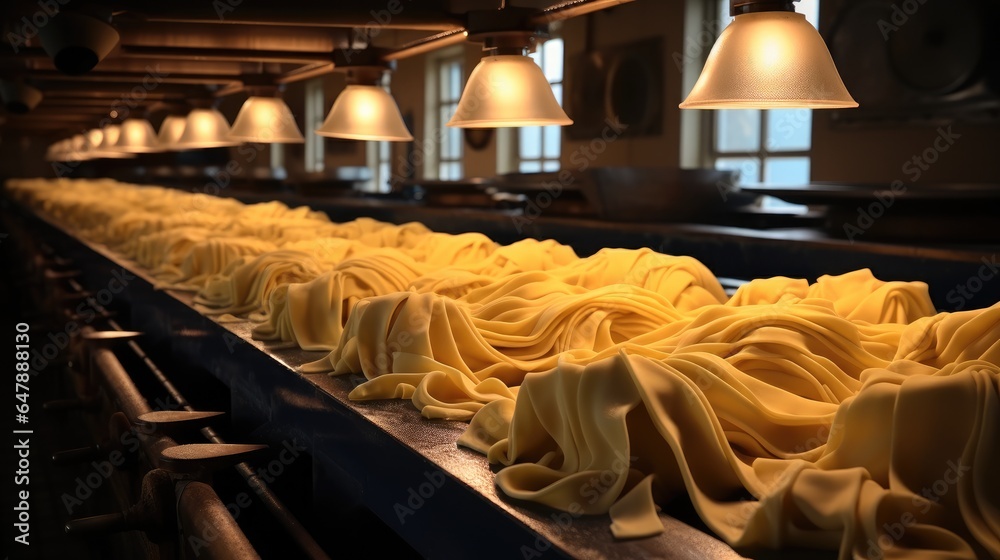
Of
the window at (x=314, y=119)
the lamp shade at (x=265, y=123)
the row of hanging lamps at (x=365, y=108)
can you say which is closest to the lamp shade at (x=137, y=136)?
the lamp shade at (x=265, y=123)

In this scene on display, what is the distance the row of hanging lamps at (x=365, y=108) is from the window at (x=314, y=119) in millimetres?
13983

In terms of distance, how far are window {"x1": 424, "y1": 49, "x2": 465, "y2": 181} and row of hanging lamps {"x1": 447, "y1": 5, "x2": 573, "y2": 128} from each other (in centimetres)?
1062

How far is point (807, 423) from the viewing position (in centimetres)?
145

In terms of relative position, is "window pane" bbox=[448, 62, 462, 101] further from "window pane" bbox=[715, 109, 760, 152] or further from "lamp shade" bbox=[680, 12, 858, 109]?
"lamp shade" bbox=[680, 12, 858, 109]

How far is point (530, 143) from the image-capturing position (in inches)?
465

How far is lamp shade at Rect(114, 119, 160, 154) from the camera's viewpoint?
741 centimetres

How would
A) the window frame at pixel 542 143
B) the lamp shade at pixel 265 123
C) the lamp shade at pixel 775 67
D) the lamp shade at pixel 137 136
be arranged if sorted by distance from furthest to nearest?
the window frame at pixel 542 143 < the lamp shade at pixel 137 136 < the lamp shade at pixel 265 123 < the lamp shade at pixel 775 67

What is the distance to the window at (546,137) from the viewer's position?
36.1ft

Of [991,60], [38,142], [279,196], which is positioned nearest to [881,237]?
[991,60]

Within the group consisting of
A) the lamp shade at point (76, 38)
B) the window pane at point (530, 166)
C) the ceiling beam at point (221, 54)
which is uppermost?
the ceiling beam at point (221, 54)

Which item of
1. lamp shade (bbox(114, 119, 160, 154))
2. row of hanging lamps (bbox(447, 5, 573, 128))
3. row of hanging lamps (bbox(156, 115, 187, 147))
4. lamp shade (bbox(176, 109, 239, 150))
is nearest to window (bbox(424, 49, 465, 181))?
lamp shade (bbox(114, 119, 160, 154))

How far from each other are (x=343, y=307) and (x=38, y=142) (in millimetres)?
23411

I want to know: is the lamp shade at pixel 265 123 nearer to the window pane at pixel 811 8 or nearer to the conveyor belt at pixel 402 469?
the conveyor belt at pixel 402 469

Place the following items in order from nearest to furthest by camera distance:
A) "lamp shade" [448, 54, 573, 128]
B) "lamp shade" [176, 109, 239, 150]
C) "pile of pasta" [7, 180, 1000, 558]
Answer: "pile of pasta" [7, 180, 1000, 558], "lamp shade" [448, 54, 573, 128], "lamp shade" [176, 109, 239, 150]
